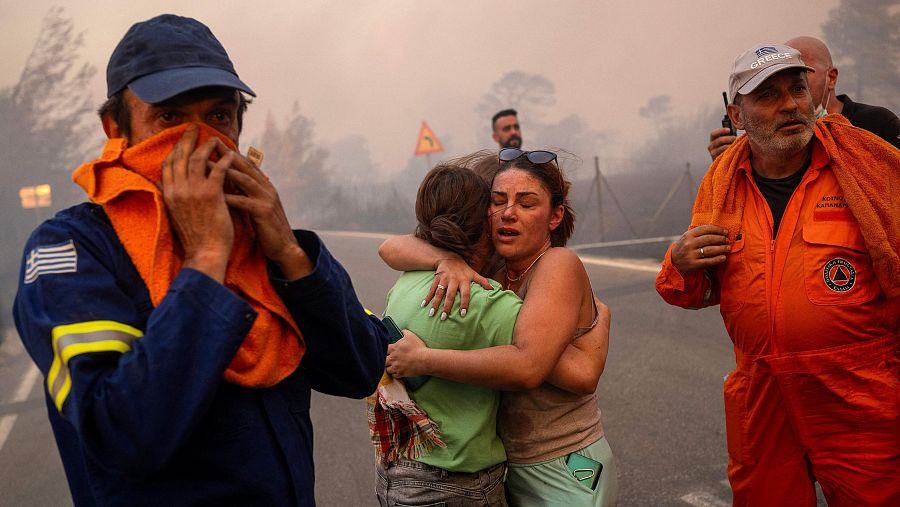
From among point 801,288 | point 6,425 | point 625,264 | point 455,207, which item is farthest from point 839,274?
point 625,264

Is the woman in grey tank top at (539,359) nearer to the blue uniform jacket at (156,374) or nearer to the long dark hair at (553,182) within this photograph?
the long dark hair at (553,182)

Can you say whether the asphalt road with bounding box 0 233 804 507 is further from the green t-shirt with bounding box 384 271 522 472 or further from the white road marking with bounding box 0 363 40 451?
the green t-shirt with bounding box 384 271 522 472

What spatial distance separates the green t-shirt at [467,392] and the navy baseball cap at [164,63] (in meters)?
0.92

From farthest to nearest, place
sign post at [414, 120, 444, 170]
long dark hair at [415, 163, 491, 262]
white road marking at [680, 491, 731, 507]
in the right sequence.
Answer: sign post at [414, 120, 444, 170] → white road marking at [680, 491, 731, 507] → long dark hair at [415, 163, 491, 262]

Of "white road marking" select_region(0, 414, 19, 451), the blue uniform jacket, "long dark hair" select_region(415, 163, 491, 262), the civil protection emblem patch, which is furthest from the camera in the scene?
"white road marking" select_region(0, 414, 19, 451)

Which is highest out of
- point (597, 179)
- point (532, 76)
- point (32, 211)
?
point (532, 76)

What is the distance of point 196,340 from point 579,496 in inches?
50.2

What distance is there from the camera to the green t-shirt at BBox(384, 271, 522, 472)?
205 centimetres

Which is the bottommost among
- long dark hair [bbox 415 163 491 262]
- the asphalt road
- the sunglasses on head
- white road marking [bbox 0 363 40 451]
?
white road marking [bbox 0 363 40 451]

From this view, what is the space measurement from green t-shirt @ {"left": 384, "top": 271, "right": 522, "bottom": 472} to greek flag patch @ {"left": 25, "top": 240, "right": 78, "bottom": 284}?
3.42 ft

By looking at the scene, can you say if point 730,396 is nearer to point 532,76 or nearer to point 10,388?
point 10,388

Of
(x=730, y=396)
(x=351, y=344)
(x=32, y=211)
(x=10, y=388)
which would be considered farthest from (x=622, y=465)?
(x=32, y=211)

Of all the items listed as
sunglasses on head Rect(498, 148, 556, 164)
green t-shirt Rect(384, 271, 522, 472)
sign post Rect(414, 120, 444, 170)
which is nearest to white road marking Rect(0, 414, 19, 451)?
green t-shirt Rect(384, 271, 522, 472)

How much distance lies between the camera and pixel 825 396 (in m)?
2.37
